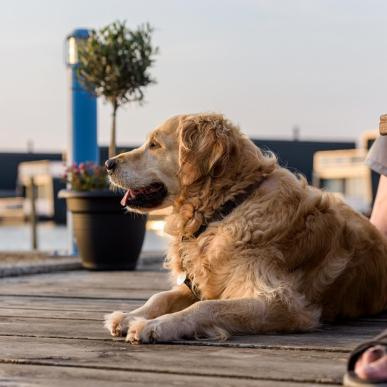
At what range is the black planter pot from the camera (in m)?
6.66

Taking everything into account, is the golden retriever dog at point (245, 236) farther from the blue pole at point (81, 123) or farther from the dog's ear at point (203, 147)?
the blue pole at point (81, 123)

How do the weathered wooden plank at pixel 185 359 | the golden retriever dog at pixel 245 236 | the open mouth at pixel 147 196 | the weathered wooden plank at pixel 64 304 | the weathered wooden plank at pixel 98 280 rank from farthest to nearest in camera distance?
1. the weathered wooden plank at pixel 98 280
2. the weathered wooden plank at pixel 64 304
3. the open mouth at pixel 147 196
4. the golden retriever dog at pixel 245 236
5. the weathered wooden plank at pixel 185 359

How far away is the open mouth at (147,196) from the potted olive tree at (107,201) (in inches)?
119

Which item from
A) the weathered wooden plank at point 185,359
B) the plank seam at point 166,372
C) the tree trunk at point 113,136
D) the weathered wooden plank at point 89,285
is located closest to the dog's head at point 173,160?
the weathered wooden plank at point 185,359

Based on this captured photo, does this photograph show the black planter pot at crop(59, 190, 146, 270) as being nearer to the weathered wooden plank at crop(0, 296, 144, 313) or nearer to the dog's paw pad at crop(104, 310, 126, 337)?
the weathered wooden plank at crop(0, 296, 144, 313)

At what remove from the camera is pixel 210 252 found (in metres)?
3.23

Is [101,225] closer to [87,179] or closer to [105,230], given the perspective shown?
[105,230]

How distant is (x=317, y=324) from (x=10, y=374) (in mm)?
1334

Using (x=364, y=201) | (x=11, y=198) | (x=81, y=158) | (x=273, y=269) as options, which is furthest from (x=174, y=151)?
(x=11, y=198)

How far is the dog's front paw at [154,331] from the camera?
276 centimetres

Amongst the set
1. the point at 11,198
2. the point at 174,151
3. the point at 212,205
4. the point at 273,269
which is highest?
the point at 174,151

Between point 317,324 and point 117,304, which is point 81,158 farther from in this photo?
point 317,324

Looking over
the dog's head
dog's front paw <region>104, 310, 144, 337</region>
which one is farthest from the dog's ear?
dog's front paw <region>104, 310, 144, 337</region>

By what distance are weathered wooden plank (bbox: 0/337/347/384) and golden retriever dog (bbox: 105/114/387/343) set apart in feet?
0.97
